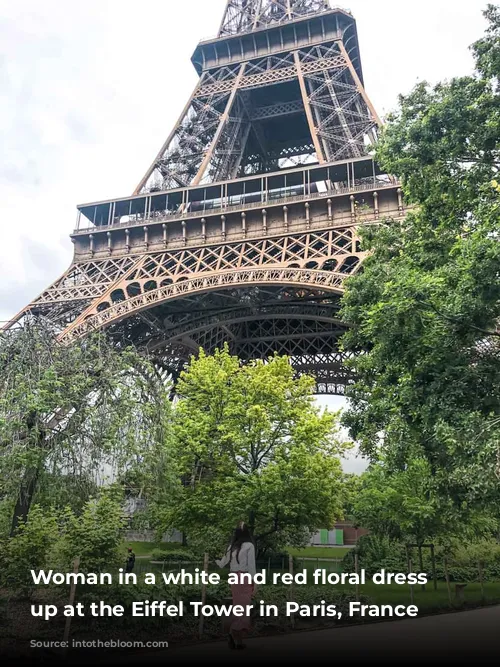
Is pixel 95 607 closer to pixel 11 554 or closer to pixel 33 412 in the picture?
pixel 11 554

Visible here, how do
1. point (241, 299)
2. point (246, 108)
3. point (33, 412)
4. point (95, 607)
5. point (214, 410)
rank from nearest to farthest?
point (95, 607) < point (33, 412) < point (214, 410) < point (241, 299) < point (246, 108)

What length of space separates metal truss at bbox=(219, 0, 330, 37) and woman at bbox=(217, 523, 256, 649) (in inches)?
1479

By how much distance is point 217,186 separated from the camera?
29172 millimetres

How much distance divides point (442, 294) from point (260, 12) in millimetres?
36042

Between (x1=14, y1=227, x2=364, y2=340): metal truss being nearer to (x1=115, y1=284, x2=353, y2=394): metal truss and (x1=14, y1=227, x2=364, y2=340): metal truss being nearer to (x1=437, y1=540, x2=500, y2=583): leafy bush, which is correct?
(x1=115, y1=284, x2=353, y2=394): metal truss

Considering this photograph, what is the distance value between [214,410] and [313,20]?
28.0 metres

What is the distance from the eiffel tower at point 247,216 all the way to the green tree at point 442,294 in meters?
6.46

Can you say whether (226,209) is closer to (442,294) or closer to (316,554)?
(442,294)

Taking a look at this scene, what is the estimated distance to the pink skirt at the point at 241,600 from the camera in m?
7.45

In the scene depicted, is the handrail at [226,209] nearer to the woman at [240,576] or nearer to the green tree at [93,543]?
the green tree at [93,543]

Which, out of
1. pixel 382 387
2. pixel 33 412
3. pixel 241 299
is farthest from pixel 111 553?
pixel 241 299

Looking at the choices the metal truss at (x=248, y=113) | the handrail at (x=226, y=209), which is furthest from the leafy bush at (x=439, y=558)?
the metal truss at (x=248, y=113)

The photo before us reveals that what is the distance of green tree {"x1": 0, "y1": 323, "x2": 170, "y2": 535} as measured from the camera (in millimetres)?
12445

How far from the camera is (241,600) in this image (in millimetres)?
7531
